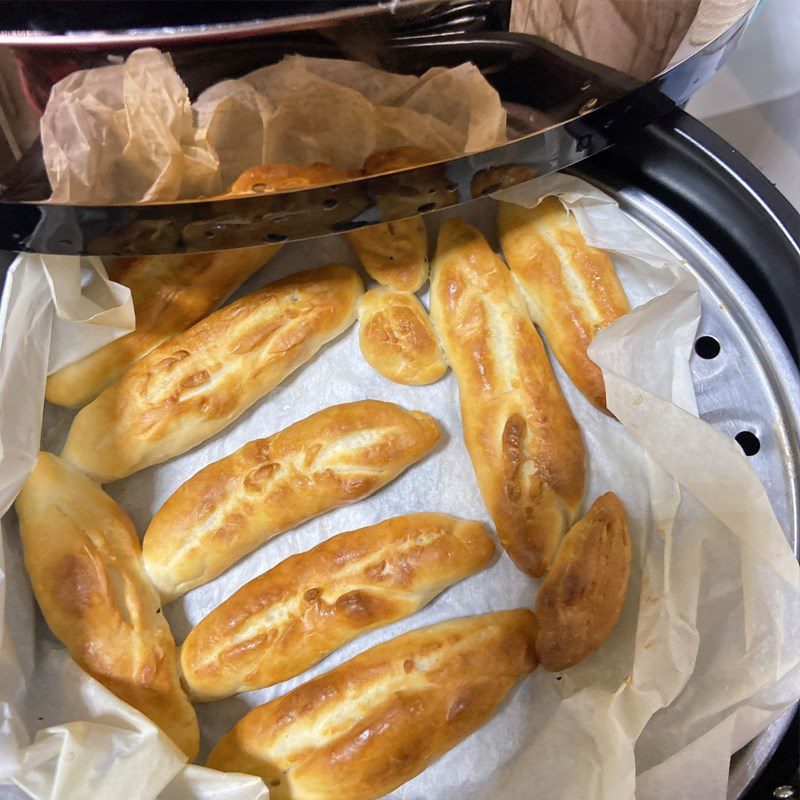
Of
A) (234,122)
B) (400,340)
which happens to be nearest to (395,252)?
(400,340)

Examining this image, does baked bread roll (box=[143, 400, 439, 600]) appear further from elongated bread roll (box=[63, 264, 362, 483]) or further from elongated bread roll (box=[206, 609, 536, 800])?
elongated bread roll (box=[206, 609, 536, 800])

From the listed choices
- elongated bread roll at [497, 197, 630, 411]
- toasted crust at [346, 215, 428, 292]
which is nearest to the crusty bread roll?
elongated bread roll at [497, 197, 630, 411]

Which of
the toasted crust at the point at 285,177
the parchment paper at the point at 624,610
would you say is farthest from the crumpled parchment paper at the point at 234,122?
the parchment paper at the point at 624,610

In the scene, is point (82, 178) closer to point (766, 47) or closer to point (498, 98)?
point (498, 98)

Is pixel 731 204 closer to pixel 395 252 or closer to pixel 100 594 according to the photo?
pixel 395 252

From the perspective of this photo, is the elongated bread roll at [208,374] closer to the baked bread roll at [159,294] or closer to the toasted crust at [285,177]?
the baked bread roll at [159,294]
